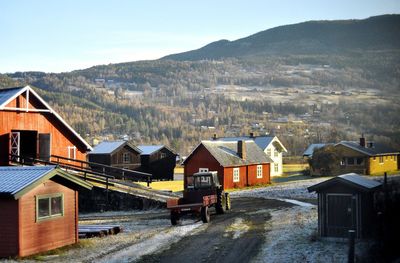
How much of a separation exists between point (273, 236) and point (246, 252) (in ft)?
11.9

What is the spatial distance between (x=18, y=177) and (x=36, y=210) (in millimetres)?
1624

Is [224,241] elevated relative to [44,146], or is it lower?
lower

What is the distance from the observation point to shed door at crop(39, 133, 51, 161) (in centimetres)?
4066

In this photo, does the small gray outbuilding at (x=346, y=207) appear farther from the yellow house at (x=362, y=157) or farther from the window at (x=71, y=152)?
the yellow house at (x=362, y=157)

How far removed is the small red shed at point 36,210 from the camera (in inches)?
773

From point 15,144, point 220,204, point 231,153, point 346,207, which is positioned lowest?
point 220,204

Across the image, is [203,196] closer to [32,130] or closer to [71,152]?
[32,130]

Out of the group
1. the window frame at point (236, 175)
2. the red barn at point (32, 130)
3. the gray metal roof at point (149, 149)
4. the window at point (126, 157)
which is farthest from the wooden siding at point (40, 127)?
the gray metal roof at point (149, 149)

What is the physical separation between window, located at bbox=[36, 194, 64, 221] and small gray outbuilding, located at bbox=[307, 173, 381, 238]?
1070 cm

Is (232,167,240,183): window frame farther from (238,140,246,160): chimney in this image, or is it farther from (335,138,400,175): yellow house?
(335,138,400,175): yellow house

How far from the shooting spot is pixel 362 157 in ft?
236

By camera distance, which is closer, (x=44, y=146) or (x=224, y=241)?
(x=224, y=241)

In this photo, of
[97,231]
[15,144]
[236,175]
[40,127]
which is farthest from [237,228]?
[236,175]

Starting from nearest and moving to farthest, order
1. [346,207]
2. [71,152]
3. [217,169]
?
[346,207], [71,152], [217,169]
